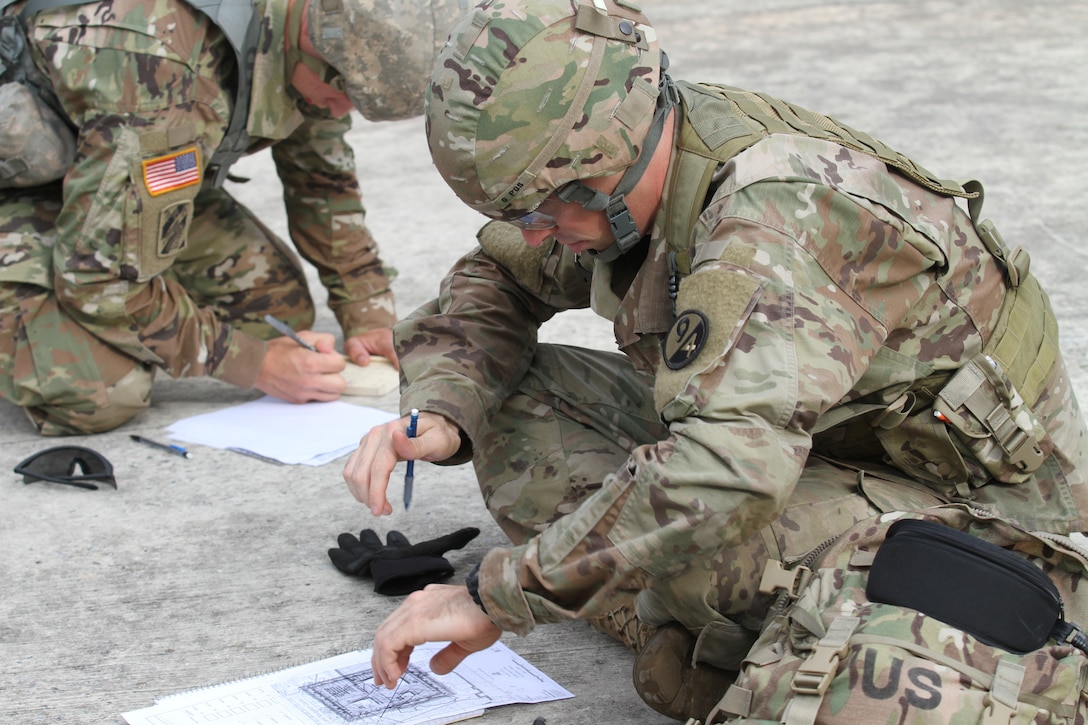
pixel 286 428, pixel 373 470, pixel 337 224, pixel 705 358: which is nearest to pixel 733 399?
pixel 705 358

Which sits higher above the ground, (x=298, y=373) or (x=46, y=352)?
(x=46, y=352)

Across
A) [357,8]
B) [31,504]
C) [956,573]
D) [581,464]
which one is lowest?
[31,504]

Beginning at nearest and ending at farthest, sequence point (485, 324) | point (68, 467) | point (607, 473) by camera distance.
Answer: point (607, 473) < point (485, 324) < point (68, 467)

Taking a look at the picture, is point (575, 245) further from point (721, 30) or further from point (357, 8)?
point (721, 30)

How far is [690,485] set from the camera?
166 cm

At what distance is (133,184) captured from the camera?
3158 millimetres

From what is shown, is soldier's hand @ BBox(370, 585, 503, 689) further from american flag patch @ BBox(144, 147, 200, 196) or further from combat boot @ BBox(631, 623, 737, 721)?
american flag patch @ BBox(144, 147, 200, 196)

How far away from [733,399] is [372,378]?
2.12 m

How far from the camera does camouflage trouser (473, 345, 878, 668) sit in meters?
2.00

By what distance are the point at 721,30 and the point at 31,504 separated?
5.98 m

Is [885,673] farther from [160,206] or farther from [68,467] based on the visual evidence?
[160,206]

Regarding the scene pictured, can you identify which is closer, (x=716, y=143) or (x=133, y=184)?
(x=716, y=143)

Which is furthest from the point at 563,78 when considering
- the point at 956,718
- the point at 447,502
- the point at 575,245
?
the point at 447,502

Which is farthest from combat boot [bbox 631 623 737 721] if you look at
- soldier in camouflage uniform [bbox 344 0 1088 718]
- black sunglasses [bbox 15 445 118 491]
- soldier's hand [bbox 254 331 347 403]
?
soldier's hand [bbox 254 331 347 403]
